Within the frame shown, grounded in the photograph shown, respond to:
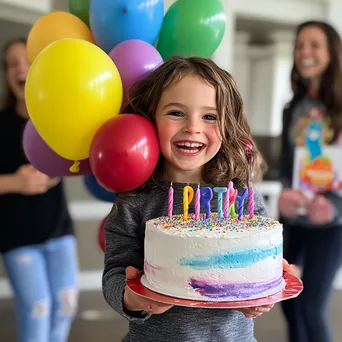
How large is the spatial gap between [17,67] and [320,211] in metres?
1.32

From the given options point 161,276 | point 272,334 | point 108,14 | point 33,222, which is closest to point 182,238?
point 161,276

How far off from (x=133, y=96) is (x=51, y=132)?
0.71 ft

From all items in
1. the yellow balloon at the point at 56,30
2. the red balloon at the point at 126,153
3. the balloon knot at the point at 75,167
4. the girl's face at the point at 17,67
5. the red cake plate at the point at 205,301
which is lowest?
the red cake plate at the point at 205,301

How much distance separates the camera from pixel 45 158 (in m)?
1.49

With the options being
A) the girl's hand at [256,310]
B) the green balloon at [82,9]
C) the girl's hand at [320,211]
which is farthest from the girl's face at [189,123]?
the girl's hand at [320,211]

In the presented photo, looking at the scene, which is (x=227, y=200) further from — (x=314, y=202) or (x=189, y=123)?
(x=314, y=202)

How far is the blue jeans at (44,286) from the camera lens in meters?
2.00

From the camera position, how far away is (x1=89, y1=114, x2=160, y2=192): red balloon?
1.15 metres

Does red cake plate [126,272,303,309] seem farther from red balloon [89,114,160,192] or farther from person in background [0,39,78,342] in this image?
person in background [0,39,78,342]

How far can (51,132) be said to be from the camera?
127cm

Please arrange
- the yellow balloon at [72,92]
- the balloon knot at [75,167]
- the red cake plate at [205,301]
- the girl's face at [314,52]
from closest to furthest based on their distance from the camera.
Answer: the red cake plate at [205,301]
the yellow balloon at [72,92]
the balloon knot at [75,167]
the girl's face at [314,52]

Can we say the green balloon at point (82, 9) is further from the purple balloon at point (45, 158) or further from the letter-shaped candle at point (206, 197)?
the letter-shaped candle at point (206, 197)

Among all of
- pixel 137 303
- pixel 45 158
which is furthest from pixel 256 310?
pixel 45 158

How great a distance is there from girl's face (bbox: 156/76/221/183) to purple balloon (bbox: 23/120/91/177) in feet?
1.18
